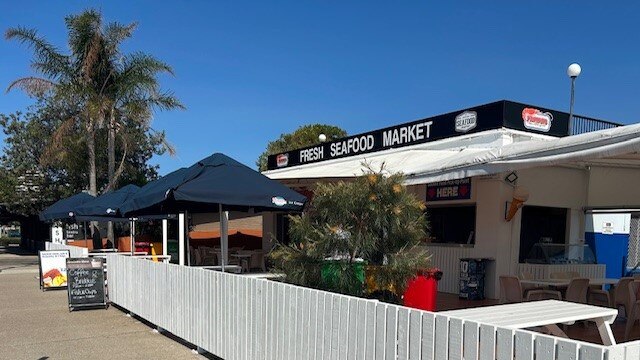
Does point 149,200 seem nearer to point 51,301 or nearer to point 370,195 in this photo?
point 370,195

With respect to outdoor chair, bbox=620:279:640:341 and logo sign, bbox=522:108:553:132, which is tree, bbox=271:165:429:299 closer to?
outdoor chair, bbox=620:279:640:341

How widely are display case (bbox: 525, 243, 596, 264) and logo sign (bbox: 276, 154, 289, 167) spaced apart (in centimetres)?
1110

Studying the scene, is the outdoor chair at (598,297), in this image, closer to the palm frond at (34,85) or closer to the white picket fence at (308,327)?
the white picket fence at (308,327)

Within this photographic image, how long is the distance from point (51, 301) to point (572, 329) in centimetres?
962

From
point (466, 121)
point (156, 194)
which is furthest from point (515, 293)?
point (156, 194)

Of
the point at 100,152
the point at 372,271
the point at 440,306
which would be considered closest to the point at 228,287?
the point at 372,271

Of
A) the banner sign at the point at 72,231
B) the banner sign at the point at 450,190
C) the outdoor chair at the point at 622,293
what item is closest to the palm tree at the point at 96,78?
the banner sign at the point at 72,231

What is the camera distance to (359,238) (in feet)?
20.5

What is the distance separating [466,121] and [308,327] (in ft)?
28.3

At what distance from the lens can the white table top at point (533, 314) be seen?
12.4 feet

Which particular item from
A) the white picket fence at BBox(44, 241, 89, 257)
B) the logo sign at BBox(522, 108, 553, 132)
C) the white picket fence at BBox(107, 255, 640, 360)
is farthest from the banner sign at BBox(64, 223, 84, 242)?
the logo sign at BBox(522, 108, 553, 132)

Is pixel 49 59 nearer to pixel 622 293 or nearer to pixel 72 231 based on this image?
pixel 72 231

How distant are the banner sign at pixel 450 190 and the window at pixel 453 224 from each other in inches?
10.9

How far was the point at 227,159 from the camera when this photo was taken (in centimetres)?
829
